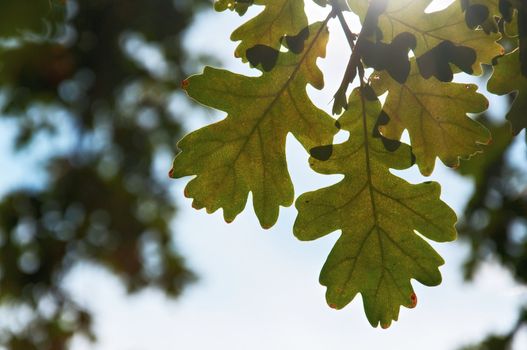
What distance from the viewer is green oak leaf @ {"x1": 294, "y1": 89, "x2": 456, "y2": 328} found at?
5.96ft

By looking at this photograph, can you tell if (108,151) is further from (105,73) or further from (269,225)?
(269,225)

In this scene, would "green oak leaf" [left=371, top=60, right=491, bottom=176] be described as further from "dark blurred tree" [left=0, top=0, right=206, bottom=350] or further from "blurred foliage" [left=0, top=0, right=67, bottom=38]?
"dark blurred tree" [left=0, top=0, right=206, bottom=350]

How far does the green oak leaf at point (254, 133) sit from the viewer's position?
5.86ft

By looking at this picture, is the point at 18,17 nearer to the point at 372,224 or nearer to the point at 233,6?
the point at 233,6

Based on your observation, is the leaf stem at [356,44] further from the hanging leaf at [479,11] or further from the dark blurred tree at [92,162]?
the dark blurred tree at [92,162]

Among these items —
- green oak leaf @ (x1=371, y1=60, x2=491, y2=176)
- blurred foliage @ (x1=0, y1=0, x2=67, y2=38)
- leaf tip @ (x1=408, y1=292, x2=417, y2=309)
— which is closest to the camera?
blurred foliage @ (x1=0, y1=0, x2=67, y2=38)

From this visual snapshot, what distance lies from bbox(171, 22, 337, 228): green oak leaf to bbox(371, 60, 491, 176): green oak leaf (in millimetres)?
173

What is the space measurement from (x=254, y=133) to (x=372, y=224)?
39 centimetres

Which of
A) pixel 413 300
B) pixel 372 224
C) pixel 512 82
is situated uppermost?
pixel 512 82

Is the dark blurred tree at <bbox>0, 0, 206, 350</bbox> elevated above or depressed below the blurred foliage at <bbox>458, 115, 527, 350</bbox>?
above

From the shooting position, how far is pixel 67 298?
9602 millimetres

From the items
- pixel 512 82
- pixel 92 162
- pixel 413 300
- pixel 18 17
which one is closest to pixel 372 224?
pixel 413 300

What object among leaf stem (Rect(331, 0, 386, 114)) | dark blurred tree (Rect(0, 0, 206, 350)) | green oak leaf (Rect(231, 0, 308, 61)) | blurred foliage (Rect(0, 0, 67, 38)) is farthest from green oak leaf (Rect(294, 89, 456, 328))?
dark blurred tree (Rect(0, 0, 206, 350))

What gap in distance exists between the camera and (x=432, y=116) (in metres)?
1.74
